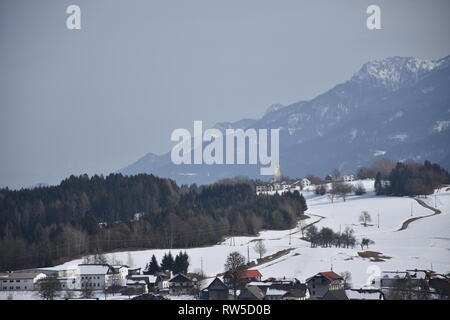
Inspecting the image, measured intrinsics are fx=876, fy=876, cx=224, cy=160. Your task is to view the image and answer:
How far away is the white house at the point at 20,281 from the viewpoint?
25.6m

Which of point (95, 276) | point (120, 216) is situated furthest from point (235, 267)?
point (120, 216)

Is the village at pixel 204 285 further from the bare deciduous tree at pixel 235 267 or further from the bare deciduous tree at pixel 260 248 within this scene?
the bare deciduous tree at pixel 260 248

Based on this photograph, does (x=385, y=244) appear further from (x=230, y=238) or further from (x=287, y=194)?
(x=287, y=194)

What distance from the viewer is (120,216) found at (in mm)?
48188

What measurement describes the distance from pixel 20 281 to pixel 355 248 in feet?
48.5

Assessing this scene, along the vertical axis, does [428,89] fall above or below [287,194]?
above

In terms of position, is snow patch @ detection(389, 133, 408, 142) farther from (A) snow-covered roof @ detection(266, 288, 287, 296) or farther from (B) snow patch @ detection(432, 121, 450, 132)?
(A) snow-covered roof @ detection(266, 288, 287, 296)

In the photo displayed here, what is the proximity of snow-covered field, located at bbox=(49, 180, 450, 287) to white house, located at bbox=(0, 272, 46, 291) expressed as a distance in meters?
4.91

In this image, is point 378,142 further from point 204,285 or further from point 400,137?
point 204,285

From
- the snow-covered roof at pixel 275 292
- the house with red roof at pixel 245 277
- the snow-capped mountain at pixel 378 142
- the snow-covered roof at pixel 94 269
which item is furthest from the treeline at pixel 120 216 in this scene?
the snow-capped mountain at pixel 378 142
